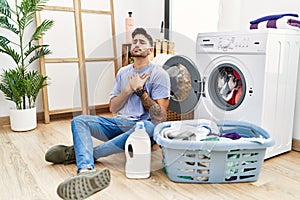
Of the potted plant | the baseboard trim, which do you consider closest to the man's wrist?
the baseboard trim

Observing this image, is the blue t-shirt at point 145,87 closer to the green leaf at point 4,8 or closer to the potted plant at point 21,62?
the potted plant at point 21,62

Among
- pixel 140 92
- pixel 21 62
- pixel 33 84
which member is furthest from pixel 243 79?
pixel 21 62

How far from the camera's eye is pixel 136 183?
4.58 feet

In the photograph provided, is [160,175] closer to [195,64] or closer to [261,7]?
[195,64]

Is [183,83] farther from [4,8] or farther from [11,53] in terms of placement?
[4,8]

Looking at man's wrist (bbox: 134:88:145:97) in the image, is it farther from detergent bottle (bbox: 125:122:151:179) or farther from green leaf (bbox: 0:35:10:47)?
green leaf (bbox: 0:35:10:47)

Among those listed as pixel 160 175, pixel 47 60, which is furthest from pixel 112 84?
pixel 47 60

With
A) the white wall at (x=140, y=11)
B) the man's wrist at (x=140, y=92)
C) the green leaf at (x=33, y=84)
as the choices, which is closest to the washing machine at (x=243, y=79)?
the man's wrist at (x=140, y=92)

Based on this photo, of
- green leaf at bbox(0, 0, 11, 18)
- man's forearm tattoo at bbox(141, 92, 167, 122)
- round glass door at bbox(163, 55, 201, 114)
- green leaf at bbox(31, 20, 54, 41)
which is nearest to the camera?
man's forearm tattoo at bbox(141, 92, 167, 122)

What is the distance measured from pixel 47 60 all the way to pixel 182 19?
1.39m

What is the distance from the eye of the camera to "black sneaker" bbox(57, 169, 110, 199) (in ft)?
3.57

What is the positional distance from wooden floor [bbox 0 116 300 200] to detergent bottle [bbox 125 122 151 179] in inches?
1.8

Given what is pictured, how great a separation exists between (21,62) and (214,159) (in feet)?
6.68

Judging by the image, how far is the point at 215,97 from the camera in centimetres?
188
